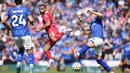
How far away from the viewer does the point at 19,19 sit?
1537cm

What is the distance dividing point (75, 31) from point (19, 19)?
32.6 feet

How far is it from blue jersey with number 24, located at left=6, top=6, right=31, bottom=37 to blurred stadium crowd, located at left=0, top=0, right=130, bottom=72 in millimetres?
6097

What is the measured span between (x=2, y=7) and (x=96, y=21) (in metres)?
10.4

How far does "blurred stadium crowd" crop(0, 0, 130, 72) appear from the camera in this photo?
23100 mm

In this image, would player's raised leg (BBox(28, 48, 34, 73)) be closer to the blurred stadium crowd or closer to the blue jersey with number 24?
the blue jersey with number 24

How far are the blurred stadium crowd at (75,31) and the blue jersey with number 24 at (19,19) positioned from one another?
6097mm

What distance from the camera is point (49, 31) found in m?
16.7

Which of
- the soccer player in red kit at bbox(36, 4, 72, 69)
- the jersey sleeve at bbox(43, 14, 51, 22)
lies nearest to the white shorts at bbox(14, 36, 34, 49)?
the soccer player in red kit at bbox(36, 4, 72, 69)

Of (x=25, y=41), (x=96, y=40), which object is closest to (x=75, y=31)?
(x=96, y=40)

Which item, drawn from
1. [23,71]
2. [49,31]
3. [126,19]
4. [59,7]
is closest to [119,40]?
[126,19]

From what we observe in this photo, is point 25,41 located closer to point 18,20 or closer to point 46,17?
point 18,20

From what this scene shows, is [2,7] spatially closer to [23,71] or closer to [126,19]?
[23,71]

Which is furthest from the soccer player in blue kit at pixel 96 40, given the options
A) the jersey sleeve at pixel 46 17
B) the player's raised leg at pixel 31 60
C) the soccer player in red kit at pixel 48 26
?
the player's raised leg at pixel 31 60

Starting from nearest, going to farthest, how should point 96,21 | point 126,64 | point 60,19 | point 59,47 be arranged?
point 96,21, point 126,64, point 59,47, point 60,19
